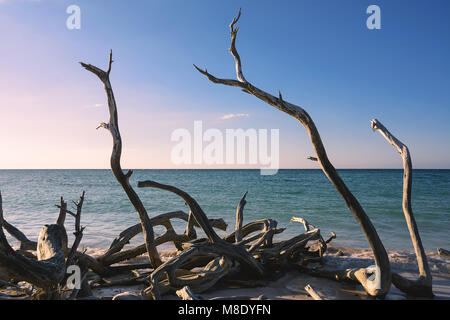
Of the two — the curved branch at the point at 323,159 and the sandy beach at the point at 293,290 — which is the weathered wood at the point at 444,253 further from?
the curved branch at the point at 323,159

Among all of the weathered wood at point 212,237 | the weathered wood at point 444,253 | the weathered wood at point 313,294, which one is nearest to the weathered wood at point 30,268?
the weathered wood at point 212,237

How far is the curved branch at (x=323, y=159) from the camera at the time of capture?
2.60m

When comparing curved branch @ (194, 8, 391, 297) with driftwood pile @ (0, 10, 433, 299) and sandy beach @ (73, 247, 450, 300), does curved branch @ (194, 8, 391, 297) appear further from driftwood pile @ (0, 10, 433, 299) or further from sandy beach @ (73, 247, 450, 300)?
sandy beach @ (73, 247, 450, 300)

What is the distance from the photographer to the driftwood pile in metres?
2.47

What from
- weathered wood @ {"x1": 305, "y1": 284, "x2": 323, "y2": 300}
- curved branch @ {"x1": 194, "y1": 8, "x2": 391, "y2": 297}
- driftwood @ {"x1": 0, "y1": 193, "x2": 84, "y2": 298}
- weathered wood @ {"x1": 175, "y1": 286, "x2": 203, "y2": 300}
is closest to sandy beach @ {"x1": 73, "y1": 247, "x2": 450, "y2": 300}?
weathered wood @ {"x1": 305, "y1": 284, "x2": 323, "y2": 300}

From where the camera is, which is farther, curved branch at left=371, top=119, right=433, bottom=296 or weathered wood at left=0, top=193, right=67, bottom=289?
curved branch at left=371, top=119, right=433, bottom=296

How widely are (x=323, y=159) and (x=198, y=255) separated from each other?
1839 millimetres

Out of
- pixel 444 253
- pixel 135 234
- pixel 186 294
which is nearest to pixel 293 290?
pixel 186 294

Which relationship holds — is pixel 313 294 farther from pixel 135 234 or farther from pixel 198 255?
pixel 135 234

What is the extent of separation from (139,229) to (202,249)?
1507 millimetres

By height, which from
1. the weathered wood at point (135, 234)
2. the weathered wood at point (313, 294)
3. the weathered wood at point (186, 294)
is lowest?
the weathered wood at point (313, 294)
